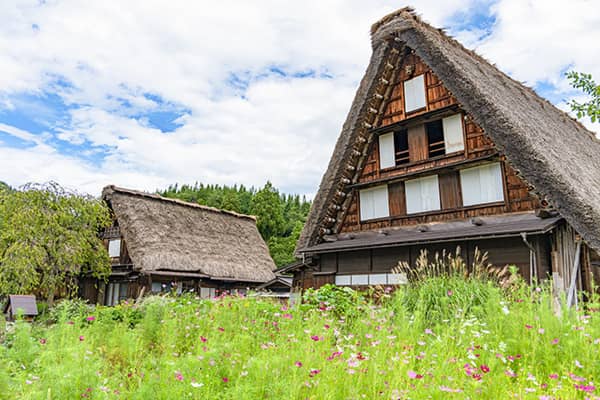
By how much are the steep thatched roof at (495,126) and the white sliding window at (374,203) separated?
777 millimetres

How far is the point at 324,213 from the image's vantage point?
43.4ft

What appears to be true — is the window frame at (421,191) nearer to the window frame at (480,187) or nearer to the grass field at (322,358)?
the window frame at (480,187)

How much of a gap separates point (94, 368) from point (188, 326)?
6.39 ft

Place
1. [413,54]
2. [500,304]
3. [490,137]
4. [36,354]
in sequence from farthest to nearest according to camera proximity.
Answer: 1. [413,54]
2. [490,137]
3. [500,304]
4. [36,354]

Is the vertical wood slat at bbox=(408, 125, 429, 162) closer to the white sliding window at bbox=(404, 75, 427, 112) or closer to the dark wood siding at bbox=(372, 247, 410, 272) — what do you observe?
the white sliding window at bbox=(404, 75, 427, 112)

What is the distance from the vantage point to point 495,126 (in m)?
9.65

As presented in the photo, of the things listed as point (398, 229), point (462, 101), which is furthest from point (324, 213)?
point (462, 101)

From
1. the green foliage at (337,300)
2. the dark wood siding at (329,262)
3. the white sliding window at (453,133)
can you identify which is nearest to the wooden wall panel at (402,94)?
the white sliding window at (453,133)

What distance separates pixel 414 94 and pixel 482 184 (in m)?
3.35

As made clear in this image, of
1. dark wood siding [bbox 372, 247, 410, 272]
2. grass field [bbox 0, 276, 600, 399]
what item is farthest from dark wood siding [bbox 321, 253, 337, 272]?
grass field [bbox 0, 276, 600, 399]

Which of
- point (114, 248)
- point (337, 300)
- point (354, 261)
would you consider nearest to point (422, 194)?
point (354, 261)

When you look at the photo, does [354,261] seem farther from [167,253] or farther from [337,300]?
[167,253]

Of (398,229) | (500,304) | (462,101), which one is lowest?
(500,304)

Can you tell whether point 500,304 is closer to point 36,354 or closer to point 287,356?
point 287,356
